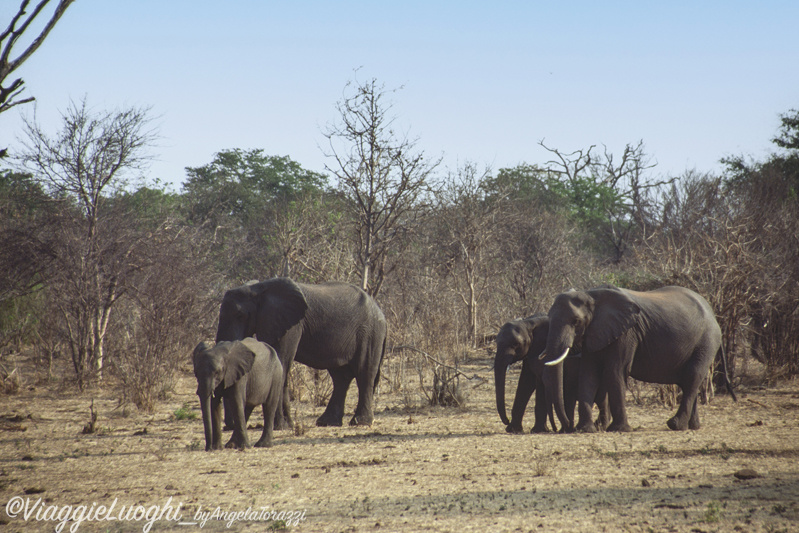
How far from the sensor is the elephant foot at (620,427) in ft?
35.2

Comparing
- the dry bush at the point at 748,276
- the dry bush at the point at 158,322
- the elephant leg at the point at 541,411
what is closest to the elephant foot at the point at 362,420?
the elephant leg at the point at 541,411

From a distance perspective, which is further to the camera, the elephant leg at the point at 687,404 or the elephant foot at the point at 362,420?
the elephant foot at the point at 362,420

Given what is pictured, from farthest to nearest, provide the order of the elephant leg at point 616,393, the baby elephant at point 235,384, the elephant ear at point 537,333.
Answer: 1. the elephant ear at point 537,333
2. the elephant leg at point 616,393
3. the baby elephant at point 235,384

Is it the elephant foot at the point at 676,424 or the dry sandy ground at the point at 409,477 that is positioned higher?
the elephant foot at the point at 676,424

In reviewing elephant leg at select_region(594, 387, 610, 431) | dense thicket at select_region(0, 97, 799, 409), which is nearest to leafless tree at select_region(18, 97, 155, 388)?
dense thicket at select_region(0, 97, 799, 409)

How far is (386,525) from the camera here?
5980 millimetres

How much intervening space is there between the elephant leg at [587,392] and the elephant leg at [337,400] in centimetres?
344

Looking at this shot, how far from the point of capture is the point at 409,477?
25.7ft

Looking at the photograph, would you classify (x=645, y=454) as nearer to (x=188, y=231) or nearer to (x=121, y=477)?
(x=121, y=477)

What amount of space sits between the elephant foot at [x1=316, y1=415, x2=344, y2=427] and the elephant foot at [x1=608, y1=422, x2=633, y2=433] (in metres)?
3.85

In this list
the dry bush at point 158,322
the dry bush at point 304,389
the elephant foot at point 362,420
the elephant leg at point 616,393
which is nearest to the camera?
the elephant leg at point 616,393

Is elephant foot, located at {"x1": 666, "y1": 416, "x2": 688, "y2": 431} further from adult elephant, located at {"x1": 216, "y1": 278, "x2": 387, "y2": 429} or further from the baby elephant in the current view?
the baby elephant

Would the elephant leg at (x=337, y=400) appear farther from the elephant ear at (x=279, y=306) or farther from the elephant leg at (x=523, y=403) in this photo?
the elephant leg at (x=523, y=403)

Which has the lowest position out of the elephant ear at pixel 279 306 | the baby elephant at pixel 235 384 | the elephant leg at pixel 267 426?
the elephant leg at pixel 267 426
